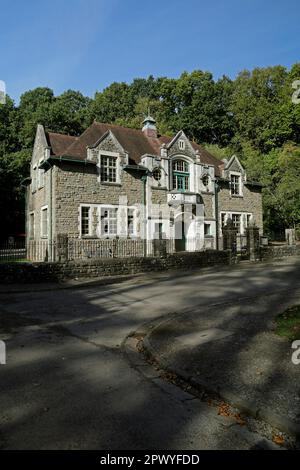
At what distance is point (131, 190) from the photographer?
2417cm

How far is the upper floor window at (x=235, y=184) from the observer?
30.2 metres

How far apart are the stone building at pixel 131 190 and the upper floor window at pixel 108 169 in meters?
0.07

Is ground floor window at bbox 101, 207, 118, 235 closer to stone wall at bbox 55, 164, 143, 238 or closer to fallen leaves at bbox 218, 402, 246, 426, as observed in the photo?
stone wall at bbox 55, 164, 143, 238

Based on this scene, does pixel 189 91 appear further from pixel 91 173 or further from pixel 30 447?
pixel 30 447

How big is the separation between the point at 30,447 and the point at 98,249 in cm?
1883

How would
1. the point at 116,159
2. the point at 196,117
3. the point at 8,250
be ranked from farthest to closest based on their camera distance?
1. the point at 196,117
2. the point at 116,159
3. the point at 8,250

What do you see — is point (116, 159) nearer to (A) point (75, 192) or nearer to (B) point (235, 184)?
(A) point (75, 192)

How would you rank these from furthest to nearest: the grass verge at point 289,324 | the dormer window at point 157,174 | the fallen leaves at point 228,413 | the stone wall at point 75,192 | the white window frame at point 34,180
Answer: the white window frame at point 34,180
the dormer window at point 157,174
the stone wall at point 75,192
the grass verge at point 289,324
the fallen leaves at point 228,413

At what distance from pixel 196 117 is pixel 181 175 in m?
34.5

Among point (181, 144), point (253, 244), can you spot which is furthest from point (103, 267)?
point (181, 144)

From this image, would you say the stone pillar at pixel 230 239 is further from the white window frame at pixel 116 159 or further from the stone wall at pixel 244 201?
the white window frame at pixel 116 159

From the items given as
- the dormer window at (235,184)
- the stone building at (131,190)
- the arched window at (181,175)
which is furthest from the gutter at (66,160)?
the dormer window at (235,184)

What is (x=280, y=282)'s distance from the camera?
13258 millimetres

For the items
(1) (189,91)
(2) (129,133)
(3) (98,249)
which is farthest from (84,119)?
(3) (98,249)
